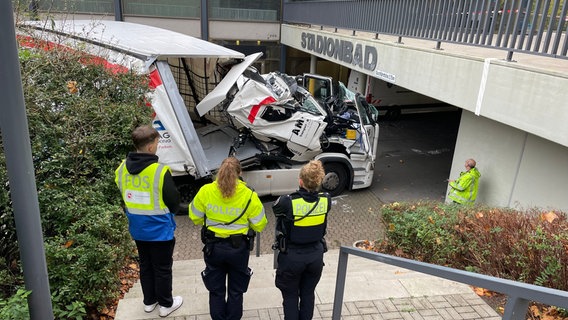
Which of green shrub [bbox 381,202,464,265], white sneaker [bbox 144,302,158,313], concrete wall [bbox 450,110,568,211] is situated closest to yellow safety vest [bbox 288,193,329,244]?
white sneaker [bbox 144,302,158,313]

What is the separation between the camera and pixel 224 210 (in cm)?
325

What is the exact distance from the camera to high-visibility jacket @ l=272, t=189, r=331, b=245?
3303mm

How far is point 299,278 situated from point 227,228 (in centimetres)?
73

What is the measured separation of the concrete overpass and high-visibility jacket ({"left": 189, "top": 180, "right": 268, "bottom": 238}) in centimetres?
453

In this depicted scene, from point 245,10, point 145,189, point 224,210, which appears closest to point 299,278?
point 224,210

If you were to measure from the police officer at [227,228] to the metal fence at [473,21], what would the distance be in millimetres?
4683

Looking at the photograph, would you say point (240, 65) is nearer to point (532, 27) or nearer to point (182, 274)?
point (182, 274)

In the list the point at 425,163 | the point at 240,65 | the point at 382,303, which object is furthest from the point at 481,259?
the point at 425,163

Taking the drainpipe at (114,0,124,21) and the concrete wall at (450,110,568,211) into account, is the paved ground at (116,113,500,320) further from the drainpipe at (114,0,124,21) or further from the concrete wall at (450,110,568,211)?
the drainpipe at (114,0,124,21)

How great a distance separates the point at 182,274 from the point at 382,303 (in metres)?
2.53

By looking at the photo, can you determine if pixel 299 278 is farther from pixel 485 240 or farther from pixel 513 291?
pixel 485 240

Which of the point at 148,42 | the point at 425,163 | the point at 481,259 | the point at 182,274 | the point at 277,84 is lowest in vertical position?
the point at 425,163

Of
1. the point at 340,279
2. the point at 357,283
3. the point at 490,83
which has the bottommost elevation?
the point at 357,283

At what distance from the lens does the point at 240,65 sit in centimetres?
802
